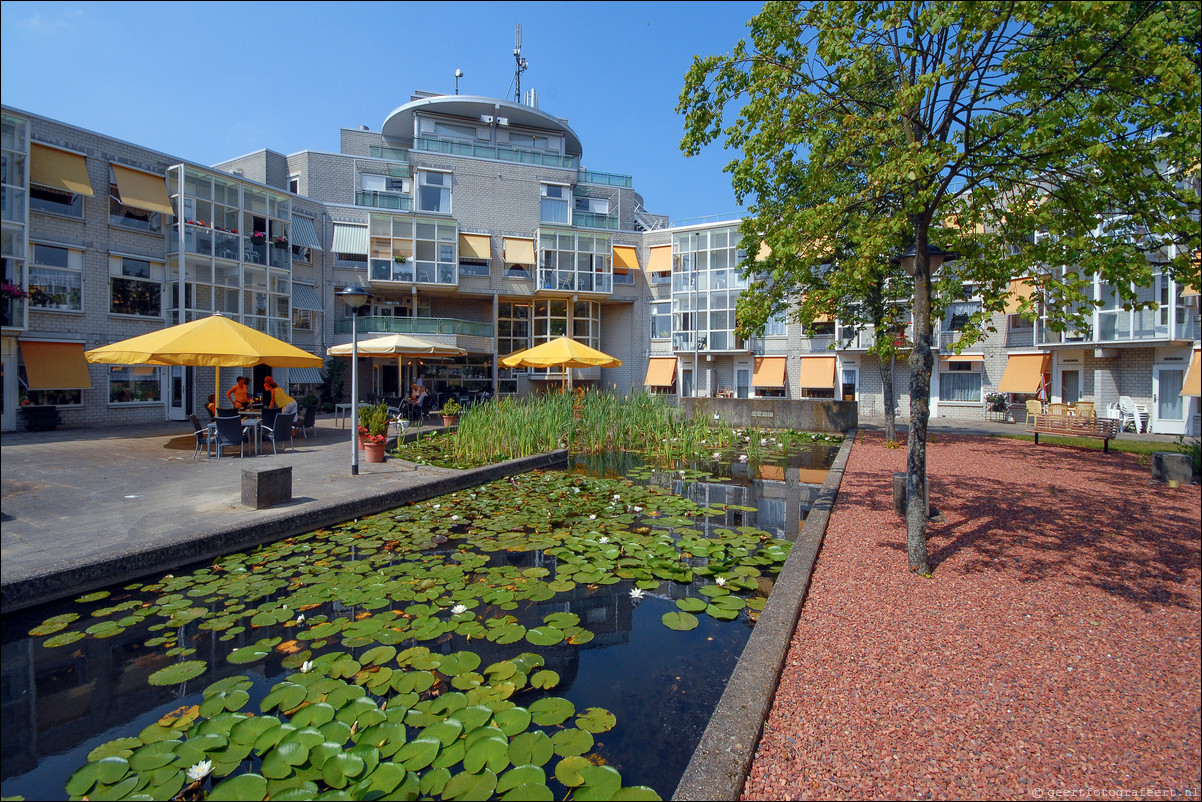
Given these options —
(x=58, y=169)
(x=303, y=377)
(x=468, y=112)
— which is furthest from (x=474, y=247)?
(x=58, y=169)

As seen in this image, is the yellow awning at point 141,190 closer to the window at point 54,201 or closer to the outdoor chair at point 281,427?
the window at point 54,201

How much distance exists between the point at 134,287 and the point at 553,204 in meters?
16.9

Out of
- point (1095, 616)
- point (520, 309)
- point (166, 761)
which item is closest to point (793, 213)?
point (1095, 616)

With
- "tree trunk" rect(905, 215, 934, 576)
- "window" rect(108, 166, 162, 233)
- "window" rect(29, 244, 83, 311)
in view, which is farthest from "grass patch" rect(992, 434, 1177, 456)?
"window" rect(108, 166, 162, 233)

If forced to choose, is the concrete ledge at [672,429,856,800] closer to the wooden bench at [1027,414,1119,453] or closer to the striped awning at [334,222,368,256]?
the wooden bench at [1027,414,1119,453]

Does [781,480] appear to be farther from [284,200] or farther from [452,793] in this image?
[284,200]

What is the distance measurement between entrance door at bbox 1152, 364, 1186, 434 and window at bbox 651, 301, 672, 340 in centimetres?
2912

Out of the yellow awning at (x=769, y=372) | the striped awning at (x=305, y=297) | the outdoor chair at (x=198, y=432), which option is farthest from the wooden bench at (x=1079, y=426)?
the striped awning at (x=305, y=297)

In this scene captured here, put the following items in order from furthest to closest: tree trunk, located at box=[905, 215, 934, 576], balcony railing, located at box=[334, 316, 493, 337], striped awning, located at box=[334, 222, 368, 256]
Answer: striped awning, located at box=[334, 222, 368, 256]
balcony railing, located at box=[334, 316, 493, 337]
tree trunk, located at box=[905, 215, 934, 576]

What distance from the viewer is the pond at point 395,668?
8.87ft

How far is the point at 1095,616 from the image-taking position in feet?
6.88

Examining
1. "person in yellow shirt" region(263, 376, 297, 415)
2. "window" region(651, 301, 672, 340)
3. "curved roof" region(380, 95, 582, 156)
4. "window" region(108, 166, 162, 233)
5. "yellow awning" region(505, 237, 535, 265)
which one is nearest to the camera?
"person in yellow shirt" region(263, 376, 297, 415)

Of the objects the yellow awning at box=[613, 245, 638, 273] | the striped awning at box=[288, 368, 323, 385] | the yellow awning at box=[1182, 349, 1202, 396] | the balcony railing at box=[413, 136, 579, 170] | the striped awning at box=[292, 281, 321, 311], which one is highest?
the balcony railing at box=[413, 136, 579, 170]

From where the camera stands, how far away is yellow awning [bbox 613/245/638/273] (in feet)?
98.7
